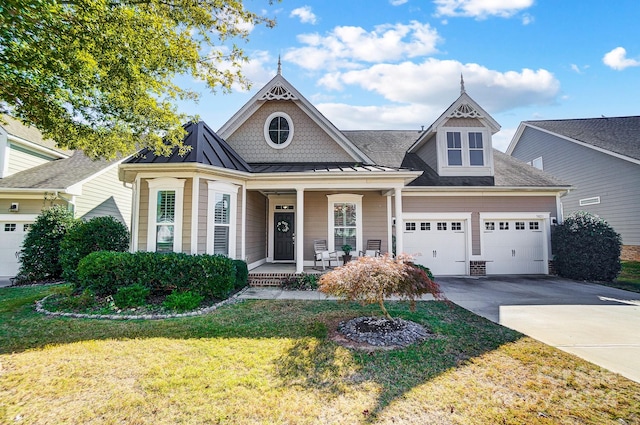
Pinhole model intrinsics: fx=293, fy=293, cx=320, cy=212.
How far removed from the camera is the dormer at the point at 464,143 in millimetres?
11750

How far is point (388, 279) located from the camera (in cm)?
473

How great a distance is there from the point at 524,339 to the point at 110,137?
861 cm

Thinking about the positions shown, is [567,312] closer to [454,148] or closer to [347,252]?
[347,252]

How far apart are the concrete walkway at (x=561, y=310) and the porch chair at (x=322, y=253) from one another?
76.1 inches

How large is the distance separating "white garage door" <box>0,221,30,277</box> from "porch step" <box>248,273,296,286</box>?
9.42 m

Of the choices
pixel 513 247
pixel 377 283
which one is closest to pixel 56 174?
pixel 377 283

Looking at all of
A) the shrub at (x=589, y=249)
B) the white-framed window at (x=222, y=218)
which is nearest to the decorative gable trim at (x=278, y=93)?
the white-framed window at (x=222, y=218)

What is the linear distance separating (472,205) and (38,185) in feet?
55.1

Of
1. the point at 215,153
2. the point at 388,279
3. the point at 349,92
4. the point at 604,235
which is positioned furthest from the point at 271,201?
the point at 604,235

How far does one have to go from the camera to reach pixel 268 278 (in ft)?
30.7

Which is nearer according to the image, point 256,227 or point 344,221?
point 256,227

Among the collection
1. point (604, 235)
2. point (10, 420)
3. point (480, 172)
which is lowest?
point (10, 420)

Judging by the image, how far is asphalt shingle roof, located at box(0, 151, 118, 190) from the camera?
37.2 feet

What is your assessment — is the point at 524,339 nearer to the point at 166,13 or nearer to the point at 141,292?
the point at 141,292
